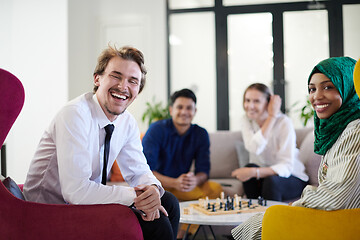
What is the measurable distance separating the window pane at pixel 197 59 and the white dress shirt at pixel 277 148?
7.53ft

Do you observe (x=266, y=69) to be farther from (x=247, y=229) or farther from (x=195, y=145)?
A: (x=247, y=229)

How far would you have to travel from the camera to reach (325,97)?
1597 millimetres

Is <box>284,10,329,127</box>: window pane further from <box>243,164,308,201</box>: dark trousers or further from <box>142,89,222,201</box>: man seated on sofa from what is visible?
<box>142,89,222,201</box>: man seated on sofa

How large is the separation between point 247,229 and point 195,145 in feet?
5.35

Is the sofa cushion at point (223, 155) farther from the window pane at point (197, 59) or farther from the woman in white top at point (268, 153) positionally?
the window pane at point (197, 59)

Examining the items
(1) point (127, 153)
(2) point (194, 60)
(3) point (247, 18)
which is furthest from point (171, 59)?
(1) point (127, 153)

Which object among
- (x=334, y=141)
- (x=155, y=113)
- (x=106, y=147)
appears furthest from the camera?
(x=155, y=113)

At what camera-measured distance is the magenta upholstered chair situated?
4.33ft

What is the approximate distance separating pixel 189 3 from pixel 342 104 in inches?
178

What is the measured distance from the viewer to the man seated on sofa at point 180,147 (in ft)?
10.1

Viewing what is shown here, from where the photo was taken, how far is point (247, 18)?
5.69 meters

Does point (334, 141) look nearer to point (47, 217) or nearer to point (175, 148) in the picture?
point (47, 217)

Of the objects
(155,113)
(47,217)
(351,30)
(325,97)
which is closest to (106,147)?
(47,217)

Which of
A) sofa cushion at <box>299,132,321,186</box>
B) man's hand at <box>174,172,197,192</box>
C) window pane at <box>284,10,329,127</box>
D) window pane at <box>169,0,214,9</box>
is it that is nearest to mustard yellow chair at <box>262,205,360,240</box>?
man's hand at <box>174,172,197,192</box>
